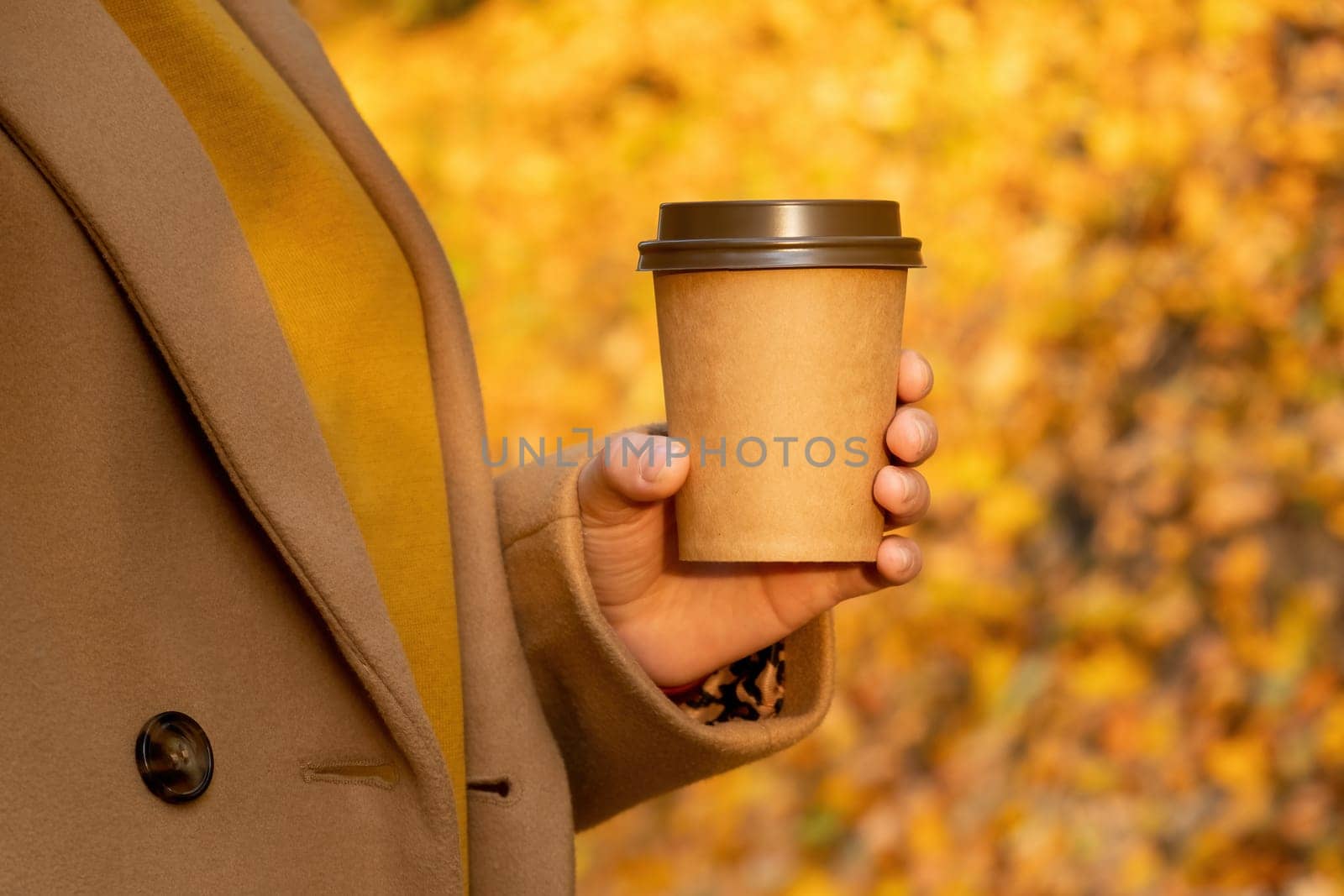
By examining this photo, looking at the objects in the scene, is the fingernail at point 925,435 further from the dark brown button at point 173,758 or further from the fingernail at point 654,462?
the dark brown button at point 173,758

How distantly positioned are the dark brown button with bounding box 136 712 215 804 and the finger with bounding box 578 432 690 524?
0.42 metres

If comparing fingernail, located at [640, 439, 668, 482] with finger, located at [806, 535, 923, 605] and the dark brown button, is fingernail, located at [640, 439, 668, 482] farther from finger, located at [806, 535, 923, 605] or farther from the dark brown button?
the dark brown button

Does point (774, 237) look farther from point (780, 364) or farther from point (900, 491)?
point (900, 491)

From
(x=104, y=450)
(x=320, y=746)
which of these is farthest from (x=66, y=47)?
(x=320, y=746)

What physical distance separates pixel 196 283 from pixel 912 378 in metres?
0.62

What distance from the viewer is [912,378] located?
1.35m

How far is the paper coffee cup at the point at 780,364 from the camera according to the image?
3.93 feet

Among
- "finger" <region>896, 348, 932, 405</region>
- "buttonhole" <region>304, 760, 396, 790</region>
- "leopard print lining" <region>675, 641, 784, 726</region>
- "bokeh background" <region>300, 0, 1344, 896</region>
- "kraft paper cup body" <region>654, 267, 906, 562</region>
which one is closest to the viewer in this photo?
"buttonhole" <region>304, 760, 396, 790</region>

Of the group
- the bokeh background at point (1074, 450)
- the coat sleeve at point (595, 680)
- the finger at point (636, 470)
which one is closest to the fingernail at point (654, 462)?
the finger at point (636, 470)

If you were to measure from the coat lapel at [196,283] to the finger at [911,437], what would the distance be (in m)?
0.45

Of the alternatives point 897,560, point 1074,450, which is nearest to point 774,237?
point 897,560

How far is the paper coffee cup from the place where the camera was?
3.93ft

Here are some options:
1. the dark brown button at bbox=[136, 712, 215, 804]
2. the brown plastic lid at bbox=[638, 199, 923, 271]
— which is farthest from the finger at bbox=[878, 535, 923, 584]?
the dark brown button at bbox=[136, 712, 215, 804]

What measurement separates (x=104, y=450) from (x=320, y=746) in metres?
0.28
